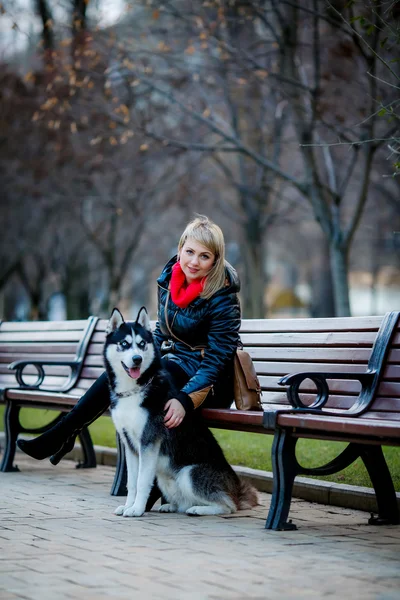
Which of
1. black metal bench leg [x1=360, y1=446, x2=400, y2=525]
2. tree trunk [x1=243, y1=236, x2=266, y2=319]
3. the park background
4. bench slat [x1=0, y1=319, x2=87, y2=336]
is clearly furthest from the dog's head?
tree trunk [x1=243, y1=236, x2=266, y2=319]

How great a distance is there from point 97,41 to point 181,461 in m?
11.7

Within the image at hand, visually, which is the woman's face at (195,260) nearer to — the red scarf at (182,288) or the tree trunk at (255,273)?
the red scarf at (182,288)

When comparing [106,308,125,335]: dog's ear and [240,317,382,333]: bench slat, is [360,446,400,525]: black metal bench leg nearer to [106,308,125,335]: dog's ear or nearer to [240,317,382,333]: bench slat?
[240,317,382,333]: bench slat

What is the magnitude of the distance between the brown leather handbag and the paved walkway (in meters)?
0.80

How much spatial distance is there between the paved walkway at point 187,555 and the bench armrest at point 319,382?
32.4 inches

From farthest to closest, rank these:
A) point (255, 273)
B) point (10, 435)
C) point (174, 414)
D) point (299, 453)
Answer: point (255, 273) < point (10, 435) < point (299, 453) < point (174, 414)

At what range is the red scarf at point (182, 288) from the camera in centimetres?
704

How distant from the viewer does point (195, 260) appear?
7.04 meters

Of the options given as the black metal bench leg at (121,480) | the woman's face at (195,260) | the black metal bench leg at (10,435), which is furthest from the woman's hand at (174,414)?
the black metal bench leg at (10,435)

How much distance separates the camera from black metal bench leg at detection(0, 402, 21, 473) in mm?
9706

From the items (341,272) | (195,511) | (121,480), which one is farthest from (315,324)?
(341,272)

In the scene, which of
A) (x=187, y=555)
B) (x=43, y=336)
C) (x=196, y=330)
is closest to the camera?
(x=187, y=555)

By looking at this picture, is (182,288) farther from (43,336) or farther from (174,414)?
(43,336)

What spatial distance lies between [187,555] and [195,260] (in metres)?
2.35
